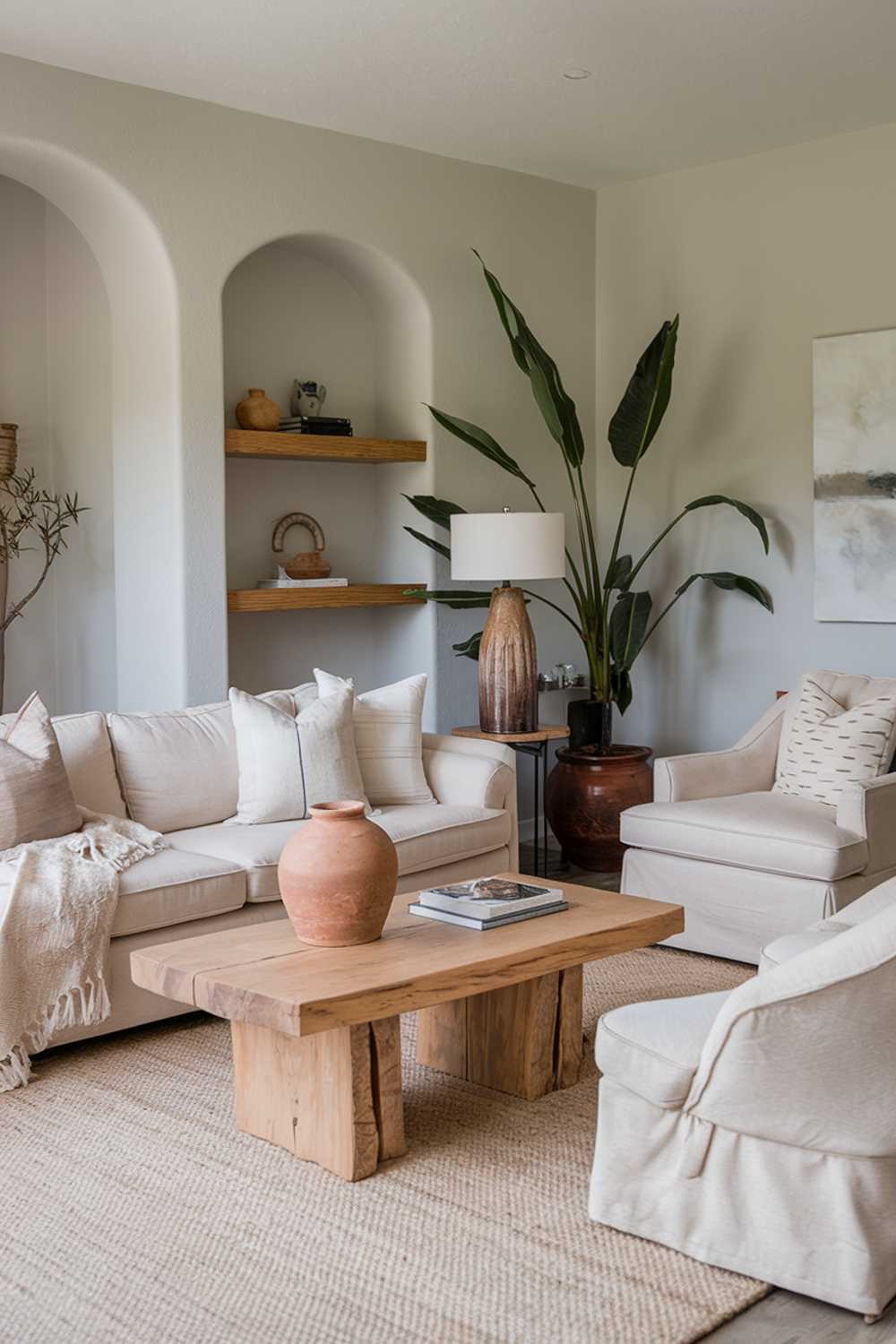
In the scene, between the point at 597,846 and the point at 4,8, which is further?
the point at 597,846

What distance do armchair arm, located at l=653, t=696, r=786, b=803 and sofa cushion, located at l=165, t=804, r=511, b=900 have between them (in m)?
0.55

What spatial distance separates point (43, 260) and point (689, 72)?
8.78ft

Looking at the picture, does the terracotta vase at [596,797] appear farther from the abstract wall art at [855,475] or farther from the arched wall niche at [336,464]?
the abstract wall art at [855,475]

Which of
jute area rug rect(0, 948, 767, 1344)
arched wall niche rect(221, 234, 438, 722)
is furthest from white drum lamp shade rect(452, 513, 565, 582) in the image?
jute area rug rect(0, 948, 767, 1344)

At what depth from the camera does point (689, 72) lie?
4816mm

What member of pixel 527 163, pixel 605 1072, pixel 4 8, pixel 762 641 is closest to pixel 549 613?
pixel 762 641

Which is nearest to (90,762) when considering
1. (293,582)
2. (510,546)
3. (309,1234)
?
(293,582)

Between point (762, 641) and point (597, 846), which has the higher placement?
point (762, 641)

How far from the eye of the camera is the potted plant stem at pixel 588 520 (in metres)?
5.61

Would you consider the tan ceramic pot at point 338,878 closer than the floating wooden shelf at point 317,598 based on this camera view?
Yes

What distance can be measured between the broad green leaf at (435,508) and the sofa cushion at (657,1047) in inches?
128

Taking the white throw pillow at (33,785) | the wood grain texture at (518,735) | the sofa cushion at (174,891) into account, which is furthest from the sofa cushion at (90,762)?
the wood grain texture at (518,735)

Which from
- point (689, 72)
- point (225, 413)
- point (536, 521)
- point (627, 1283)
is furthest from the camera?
point (225, 413)

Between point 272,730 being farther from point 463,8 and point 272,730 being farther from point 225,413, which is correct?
point 463,8
